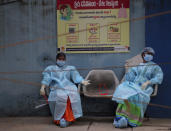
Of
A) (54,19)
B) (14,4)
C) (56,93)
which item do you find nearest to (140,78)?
(56,93)

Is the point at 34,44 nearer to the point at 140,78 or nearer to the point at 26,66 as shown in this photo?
the point at 26,66

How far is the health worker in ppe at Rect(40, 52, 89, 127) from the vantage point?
511 centimetres

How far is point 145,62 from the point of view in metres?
5.33

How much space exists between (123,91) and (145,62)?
2.37ft

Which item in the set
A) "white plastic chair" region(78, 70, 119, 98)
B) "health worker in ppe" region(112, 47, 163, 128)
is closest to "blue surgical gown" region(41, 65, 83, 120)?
"white plastic chair" region(78, 70, 119, 98)

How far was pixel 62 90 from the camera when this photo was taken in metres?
5.25

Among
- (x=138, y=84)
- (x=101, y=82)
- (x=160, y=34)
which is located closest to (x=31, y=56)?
(x=101, y=82)

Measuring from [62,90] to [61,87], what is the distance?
10 centimetres

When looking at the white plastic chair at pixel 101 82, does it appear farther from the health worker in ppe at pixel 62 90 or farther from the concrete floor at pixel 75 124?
the concrete floor at pixel 75 124

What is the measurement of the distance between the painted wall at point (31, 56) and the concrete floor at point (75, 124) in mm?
256

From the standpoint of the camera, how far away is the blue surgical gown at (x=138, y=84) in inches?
195

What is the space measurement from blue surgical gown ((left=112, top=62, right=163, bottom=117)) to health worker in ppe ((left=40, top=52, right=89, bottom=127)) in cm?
65

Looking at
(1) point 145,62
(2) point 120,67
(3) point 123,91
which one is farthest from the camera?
(2) point 120,67

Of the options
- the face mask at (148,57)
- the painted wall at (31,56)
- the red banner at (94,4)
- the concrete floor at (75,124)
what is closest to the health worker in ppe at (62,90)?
the concrete floor at (75,124)
